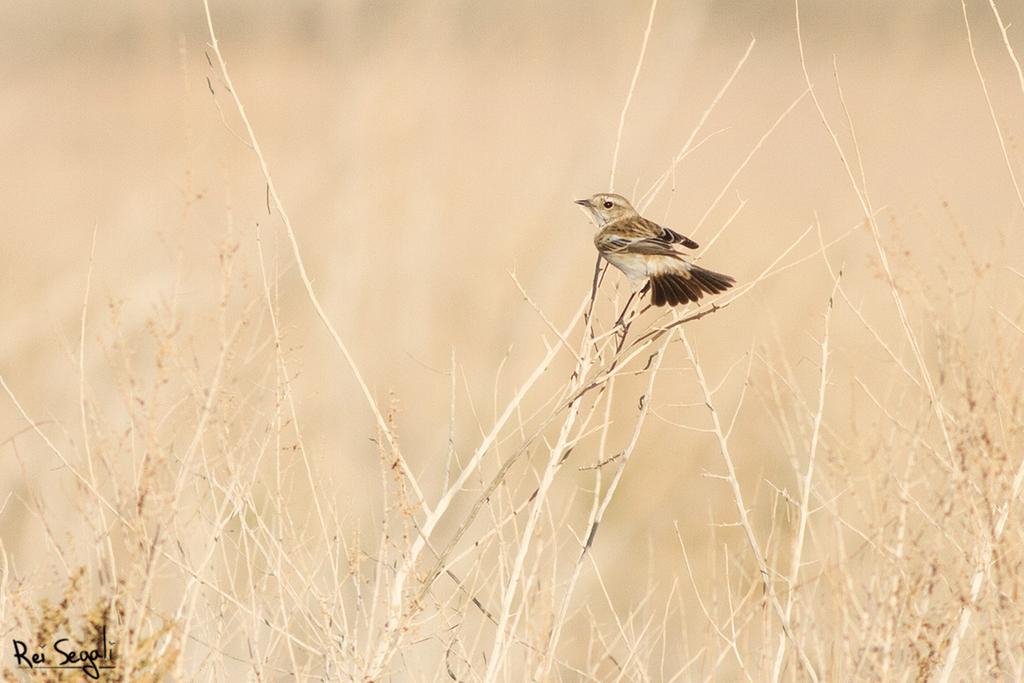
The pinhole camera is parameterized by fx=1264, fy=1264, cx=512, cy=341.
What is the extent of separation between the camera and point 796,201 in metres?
14.1

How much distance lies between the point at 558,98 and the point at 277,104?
479cm

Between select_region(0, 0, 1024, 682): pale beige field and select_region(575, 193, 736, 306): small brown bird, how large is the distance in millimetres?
276

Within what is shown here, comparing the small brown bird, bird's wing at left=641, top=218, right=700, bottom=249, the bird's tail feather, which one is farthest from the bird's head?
the bird's tail feather

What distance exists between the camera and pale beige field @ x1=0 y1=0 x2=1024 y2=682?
11.1 feet

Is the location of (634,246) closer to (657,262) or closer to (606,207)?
(657,262)

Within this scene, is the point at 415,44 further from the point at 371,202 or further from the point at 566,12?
the point at 566,12

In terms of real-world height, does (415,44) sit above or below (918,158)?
above

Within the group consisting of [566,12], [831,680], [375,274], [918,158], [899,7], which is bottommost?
[831,680]

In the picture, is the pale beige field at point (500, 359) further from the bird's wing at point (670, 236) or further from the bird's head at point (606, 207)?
the bird's head at point (606, 207)

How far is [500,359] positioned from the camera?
10.4 metres

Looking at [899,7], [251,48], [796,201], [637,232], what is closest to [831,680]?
[637,232]

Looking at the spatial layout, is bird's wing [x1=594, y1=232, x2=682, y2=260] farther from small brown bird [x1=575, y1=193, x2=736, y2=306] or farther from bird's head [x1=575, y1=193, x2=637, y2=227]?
bird's head [x1=575, y1=193, x2=637, y2=227]

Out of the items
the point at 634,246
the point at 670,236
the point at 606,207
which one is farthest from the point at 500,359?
the point at 670,236

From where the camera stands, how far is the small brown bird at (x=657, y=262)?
489 centimetres
